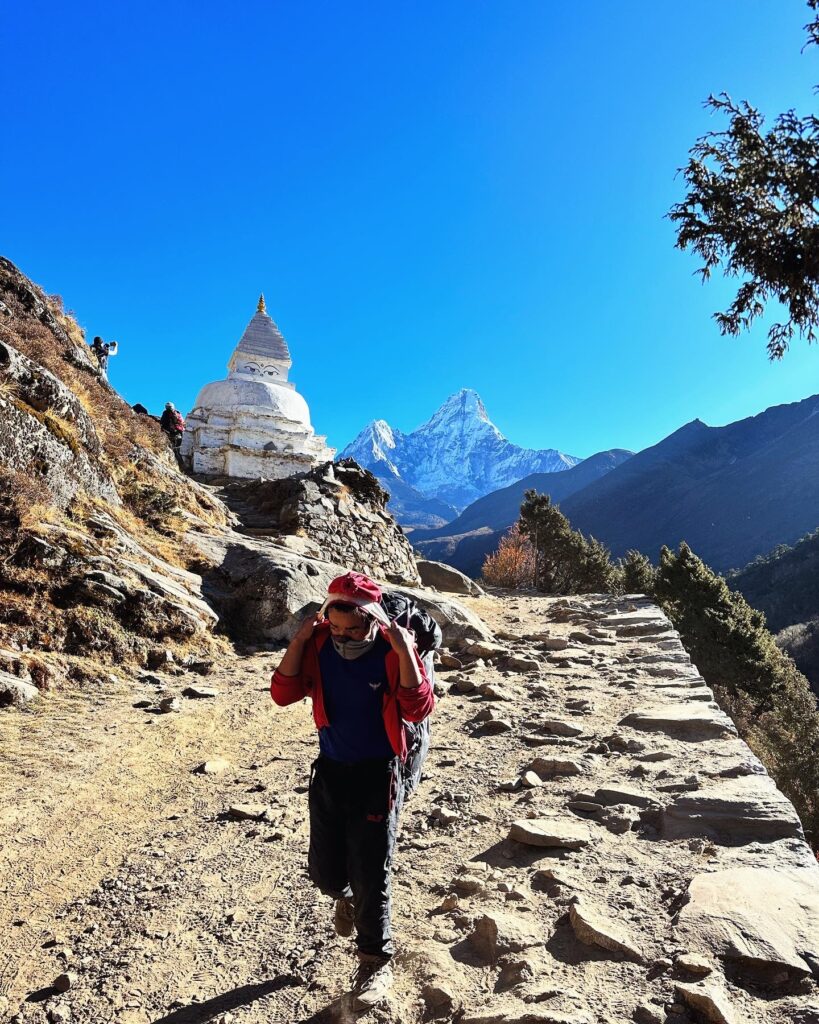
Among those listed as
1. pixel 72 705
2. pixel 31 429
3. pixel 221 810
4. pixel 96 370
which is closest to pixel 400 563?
pixel 96 370

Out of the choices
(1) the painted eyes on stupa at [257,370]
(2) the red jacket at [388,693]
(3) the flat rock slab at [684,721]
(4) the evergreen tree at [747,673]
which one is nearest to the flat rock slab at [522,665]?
(3) the flat rock slab at [684,721]

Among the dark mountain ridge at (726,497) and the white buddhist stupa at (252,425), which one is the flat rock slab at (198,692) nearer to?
the white buddhist stupa at (252,425)

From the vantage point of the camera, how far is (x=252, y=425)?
112 feet

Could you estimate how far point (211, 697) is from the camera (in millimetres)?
6715

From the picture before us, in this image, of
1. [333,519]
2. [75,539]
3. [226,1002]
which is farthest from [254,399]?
[226,1002]

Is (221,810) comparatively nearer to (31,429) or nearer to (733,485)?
(31,429)

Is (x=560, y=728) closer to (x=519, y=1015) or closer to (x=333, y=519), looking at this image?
(x=519, y=1015)

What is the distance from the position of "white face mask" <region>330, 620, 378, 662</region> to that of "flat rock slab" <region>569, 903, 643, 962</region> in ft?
5.77

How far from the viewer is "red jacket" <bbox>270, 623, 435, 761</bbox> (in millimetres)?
2645

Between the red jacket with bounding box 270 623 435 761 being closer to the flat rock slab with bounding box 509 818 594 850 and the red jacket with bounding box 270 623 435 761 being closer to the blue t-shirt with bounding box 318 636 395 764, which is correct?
the blue t-shirt with bounding box 318 636 395 764

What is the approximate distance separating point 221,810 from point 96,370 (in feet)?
44.7

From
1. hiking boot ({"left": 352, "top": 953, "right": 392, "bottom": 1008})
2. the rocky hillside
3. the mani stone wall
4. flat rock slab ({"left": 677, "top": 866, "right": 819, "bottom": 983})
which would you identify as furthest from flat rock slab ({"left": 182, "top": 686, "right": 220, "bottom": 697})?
the mani stone wall

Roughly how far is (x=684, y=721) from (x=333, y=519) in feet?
40.1

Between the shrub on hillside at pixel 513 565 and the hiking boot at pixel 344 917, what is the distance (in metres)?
43.6
